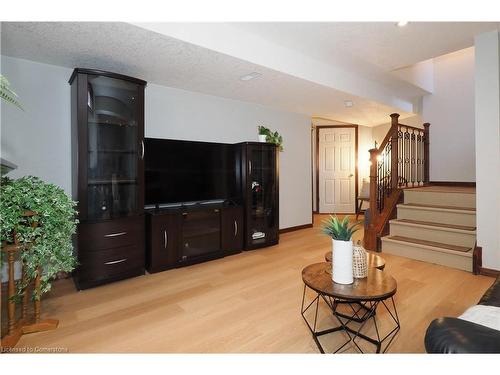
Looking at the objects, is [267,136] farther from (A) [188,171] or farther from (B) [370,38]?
(B) [370,38]

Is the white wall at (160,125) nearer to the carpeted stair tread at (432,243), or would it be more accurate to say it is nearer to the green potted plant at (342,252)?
the carpeted stair tread at (432,243)

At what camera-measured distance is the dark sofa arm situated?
0.80 metres

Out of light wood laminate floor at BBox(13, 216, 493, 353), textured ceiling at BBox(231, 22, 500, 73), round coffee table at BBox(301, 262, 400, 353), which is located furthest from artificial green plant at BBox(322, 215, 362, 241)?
textured ceiling at BBox(231, 22, 500, 73)

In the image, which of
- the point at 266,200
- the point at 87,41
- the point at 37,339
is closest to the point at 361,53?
the point at 266,200

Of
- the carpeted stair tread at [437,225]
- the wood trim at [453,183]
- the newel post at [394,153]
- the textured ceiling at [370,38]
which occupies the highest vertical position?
the textured ceiling at [370,38]

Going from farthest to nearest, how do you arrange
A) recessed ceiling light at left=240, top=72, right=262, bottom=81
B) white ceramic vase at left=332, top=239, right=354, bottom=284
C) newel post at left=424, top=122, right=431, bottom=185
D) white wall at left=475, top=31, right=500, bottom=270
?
newel post at left=424, top=122, right=431, bottom=185 → recessed ceiling light at left=240, top=72, right=262, bottom=81 → white wall at left=475, top=31, right=500, bottom=270 → white ceramic vase at left=332, top=239, right=354, bottom=284

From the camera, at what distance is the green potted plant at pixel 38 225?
171cm

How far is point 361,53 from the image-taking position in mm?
3158

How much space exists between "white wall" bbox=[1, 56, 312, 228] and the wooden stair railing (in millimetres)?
1484

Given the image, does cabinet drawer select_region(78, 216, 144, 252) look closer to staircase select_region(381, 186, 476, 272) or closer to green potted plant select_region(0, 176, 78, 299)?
green potted plant select_region(0, 176, 78, 299)

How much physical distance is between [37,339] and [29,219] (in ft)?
2.67

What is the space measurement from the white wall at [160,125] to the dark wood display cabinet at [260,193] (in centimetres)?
52

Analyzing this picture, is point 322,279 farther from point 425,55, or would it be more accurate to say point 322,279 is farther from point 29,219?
point 425,55

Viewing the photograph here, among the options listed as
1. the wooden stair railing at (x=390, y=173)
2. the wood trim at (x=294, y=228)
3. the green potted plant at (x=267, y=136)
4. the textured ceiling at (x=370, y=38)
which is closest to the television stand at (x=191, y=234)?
the green potted plant at (x=267, y=136)
